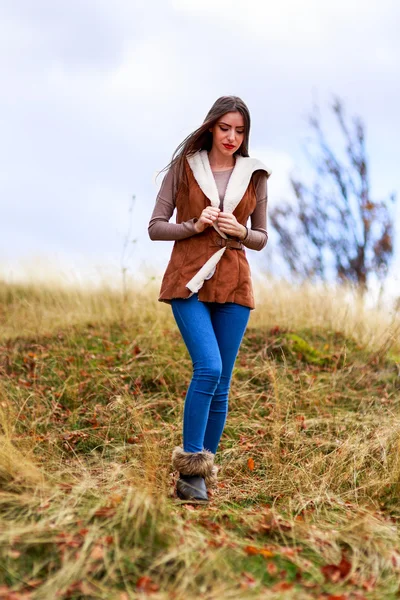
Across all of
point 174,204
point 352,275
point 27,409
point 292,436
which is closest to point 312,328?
point 292,436

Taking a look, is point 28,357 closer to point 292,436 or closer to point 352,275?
point 292,436

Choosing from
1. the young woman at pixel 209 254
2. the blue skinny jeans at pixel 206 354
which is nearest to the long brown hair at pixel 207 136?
the young woman at pixel 209 254

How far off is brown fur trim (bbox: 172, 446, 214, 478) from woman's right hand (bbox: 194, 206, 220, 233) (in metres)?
1.22

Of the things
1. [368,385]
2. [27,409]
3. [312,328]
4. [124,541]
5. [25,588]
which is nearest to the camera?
[25,588]

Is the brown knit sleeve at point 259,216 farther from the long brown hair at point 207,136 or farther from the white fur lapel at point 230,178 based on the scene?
the long brown hair at point 207,136

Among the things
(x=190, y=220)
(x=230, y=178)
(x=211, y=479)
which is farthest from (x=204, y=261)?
(x=211, y=479)

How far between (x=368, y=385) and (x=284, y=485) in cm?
258

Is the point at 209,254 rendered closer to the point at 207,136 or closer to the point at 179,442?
the point at 207,136

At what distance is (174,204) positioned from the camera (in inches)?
159

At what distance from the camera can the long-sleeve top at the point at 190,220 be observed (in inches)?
150

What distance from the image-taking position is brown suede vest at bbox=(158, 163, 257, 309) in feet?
12.4

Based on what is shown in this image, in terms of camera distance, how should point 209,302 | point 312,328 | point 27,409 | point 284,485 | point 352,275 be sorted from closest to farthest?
point 209,302
point 284,485
point 27,409
point 312,328
point 352,275

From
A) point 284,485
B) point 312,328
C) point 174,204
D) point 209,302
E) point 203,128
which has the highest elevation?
point 203,128

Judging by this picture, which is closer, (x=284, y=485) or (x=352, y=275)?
(x=284, y=485)
